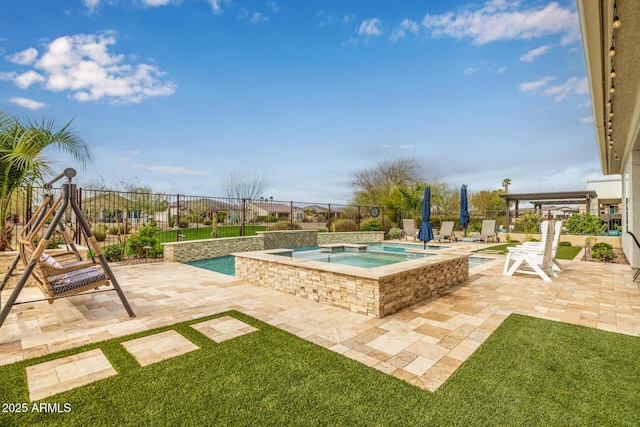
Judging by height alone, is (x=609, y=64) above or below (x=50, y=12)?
below

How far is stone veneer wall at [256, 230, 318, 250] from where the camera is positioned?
39.6 feet

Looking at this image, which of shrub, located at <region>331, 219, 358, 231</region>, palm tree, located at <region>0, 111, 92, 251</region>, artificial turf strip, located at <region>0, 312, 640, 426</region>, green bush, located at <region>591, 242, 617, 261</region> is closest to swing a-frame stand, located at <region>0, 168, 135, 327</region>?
artificial turf strip, located at <region>0, 312, 640, 426</region>

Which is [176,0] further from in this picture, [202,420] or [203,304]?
[202,420]

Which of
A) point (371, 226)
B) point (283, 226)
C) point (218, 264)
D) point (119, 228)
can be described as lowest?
point (218, 264)

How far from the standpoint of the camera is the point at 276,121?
51.4ft

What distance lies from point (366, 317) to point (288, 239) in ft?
29.5

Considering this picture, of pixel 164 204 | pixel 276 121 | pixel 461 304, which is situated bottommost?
pixel 461 304

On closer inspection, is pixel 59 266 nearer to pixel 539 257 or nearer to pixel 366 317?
pixel 366 317

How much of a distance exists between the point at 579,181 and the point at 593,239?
20.3m

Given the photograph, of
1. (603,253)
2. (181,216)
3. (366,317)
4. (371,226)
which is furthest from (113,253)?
(603,253)

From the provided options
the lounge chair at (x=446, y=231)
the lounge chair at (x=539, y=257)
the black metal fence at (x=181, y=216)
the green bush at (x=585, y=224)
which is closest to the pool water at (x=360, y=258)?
the lounge chair at (x=539, y=257)

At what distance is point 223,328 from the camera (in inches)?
132

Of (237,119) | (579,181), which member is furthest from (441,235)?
(579,181)

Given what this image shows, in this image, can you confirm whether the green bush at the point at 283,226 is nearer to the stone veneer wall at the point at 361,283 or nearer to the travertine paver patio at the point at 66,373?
the stone veneer wall at the point at 361,283
